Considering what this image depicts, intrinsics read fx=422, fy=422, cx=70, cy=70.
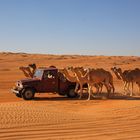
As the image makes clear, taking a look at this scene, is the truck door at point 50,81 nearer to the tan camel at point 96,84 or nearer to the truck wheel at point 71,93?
the truck wheel at point 71,93

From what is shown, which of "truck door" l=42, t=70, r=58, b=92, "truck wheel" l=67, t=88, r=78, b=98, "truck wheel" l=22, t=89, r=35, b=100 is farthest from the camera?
"truck wheel" l=67, t=88, r=78, b=98

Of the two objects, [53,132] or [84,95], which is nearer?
[53,132]

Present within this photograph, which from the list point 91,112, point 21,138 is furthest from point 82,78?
point 21,138

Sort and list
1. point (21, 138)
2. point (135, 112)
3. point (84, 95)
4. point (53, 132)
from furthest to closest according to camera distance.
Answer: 1. point (84, 95)
2. point (135, 112)
3. point (53, 132)
4. point (21, 138)

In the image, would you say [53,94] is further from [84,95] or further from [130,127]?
[130,127]

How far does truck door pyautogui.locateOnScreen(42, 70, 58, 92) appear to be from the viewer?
22.9m

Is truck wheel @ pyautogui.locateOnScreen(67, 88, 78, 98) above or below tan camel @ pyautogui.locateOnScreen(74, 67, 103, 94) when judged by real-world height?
below

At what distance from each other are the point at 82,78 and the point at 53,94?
3192mm

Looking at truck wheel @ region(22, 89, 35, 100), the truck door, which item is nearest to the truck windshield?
the truck door

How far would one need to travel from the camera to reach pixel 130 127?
43.0ft

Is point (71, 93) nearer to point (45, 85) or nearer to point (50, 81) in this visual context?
point (50, 81)

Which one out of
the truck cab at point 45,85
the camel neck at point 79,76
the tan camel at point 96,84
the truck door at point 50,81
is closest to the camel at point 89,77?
the camel neck at point 79,76

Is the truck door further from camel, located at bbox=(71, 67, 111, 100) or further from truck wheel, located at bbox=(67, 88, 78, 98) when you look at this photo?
camel, located at bbox=(71, 67, 111, 100)

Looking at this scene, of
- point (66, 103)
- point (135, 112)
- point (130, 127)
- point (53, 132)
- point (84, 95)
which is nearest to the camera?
point (53, 132)
